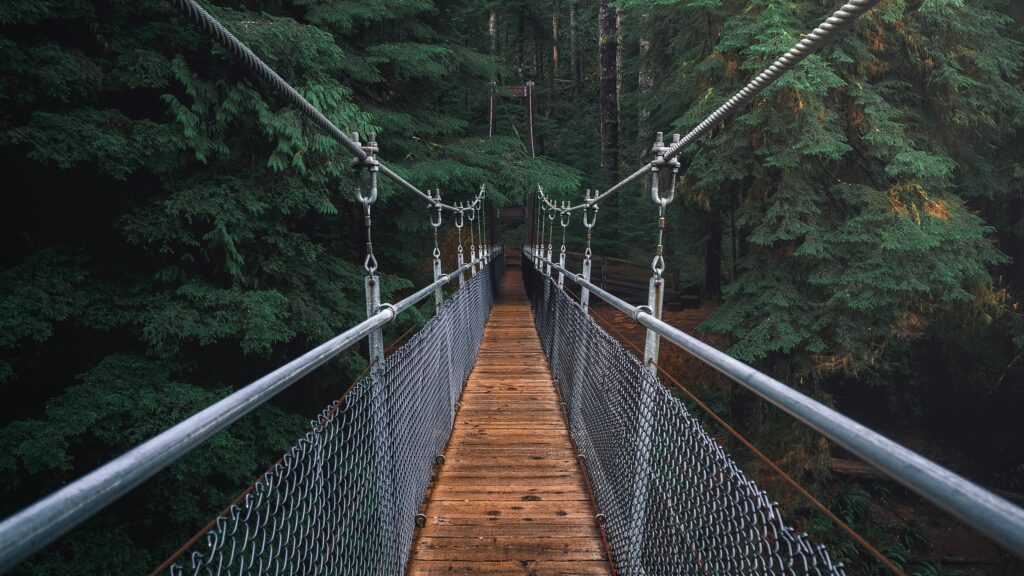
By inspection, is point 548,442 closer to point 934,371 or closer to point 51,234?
point 51,234

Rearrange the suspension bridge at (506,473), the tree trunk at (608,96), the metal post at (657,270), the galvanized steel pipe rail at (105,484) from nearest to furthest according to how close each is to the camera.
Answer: the galvanized steel pipe rail at (105,484) < the suspension bridge at (506,473) < the metal post at (657,270) < the tree trunk at (608,96)

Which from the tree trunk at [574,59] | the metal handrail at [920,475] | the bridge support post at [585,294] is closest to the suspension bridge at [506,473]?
the metal handrail at [920,475]

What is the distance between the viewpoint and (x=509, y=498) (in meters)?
2.82

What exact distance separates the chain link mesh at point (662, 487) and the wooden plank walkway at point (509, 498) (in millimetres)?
143

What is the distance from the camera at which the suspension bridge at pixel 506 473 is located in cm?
76

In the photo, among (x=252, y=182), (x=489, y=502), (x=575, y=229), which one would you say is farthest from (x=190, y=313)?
(x=575, y=229)

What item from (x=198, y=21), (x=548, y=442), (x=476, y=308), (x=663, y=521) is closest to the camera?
(x=198, y=21)

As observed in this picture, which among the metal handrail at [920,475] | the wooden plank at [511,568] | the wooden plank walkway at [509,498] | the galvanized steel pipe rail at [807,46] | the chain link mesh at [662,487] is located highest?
the galvanized steel pipe rail at [807,46]

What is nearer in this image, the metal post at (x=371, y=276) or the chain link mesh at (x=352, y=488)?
the chain link mesh at (x=352, y=488)

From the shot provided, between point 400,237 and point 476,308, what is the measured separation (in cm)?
245

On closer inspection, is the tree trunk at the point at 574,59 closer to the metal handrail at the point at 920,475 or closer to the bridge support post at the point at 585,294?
the bridge support post at the point at 585,294

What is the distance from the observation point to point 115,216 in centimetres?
493

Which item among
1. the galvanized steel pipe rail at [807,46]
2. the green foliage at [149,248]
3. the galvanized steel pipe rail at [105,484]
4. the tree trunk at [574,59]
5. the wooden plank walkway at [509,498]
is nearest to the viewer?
the galvanized steel pipe rail at [105,484]

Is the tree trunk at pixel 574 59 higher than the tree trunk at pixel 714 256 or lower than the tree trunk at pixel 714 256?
higher
